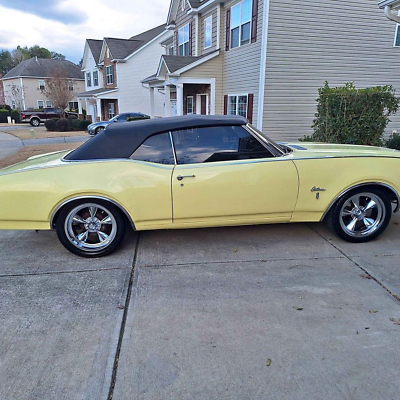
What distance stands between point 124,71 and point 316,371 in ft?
95.1

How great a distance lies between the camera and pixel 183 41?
57.5ft

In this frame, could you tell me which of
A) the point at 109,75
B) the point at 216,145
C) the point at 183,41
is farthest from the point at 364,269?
the point at 109,75

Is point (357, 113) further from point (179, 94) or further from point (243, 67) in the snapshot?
point (179, 94)

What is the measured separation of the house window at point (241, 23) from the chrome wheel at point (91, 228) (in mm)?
10751

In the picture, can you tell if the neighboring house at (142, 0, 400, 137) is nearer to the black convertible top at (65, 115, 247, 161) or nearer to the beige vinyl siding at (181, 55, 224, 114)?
the beige vinyl siding at (181, 55, 224, 114)

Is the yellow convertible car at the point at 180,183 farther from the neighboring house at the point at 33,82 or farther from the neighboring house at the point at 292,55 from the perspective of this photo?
the neighboring house at the point at 33,82

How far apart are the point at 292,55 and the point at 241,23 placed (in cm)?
238

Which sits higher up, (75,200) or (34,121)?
(75,200)

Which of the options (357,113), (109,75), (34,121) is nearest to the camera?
(357,113)

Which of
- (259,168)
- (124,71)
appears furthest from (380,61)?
(124,71)

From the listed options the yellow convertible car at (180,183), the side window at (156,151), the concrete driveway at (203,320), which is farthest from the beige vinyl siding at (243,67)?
the concrete driveway at (203,320)

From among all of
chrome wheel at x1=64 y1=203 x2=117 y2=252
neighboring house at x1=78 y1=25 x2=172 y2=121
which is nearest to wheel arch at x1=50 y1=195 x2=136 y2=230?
chrome wheel at x1=64 y1=203 x2=117 y2=252

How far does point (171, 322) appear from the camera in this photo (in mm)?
2771

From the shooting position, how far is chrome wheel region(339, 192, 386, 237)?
4129 millimetres
